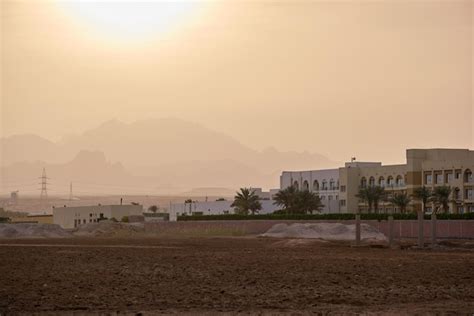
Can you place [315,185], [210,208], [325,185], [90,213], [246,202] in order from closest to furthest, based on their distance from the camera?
[246,202] → [325,185] → [315,185] → [90,213] → [210,208]

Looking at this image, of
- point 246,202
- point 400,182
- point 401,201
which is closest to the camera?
point 401,201

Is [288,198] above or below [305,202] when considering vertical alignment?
above

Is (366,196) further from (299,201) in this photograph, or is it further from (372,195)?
(299,201)

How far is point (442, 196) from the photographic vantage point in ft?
299

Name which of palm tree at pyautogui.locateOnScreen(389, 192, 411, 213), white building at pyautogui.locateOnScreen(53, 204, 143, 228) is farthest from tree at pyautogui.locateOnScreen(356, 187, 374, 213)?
white building at pyautogui.locateOnScreen(53, 204, 143, 228)

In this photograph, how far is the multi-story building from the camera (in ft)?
312

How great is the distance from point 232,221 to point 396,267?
66.7 metres

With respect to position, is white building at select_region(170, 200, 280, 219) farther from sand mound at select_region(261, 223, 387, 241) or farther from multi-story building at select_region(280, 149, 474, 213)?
sand mound at select_region(261, 223, 387, 241)

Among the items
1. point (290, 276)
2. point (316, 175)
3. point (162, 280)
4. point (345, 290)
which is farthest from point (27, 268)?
point (316, 175)

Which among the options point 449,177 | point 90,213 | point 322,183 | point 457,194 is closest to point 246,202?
point 322,183

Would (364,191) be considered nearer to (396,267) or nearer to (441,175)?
(441,175)

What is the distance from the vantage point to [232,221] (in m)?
100

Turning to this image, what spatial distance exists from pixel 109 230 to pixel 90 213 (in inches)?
1786

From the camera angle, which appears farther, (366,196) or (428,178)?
(366,196)
